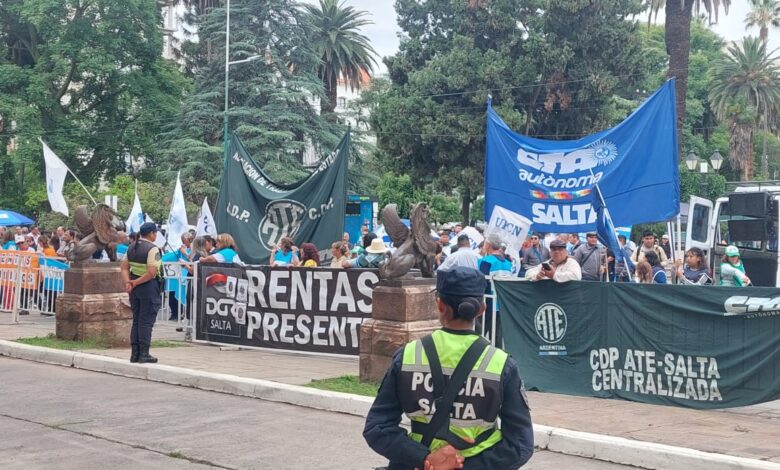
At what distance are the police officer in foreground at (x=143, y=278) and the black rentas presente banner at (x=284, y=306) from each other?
198 centimetres

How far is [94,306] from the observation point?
1388 centimetres

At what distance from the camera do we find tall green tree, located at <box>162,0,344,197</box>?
42.0 meters

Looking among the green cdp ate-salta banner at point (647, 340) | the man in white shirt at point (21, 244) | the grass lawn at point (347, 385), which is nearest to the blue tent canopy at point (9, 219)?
the man in white shirt at point (21, 244)

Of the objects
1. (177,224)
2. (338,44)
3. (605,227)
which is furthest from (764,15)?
(605,227)

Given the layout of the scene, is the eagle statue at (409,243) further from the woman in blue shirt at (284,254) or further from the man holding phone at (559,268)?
the woman in blue shirt at (284,254)

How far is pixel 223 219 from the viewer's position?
15.3 meters

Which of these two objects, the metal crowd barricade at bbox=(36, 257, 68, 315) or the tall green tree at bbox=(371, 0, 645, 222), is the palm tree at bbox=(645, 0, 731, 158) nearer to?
the tall green tree at bbox=(371, 0, 645, 222)

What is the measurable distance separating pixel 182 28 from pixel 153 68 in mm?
8232

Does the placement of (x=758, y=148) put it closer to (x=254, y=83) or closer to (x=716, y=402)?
(x=254, y=83)

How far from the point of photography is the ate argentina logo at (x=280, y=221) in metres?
14.3

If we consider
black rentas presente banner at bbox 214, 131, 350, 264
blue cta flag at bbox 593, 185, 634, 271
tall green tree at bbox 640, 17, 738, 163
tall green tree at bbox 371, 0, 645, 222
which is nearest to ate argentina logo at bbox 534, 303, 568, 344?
blue cta flag at bbox 593, 185, 634, 271

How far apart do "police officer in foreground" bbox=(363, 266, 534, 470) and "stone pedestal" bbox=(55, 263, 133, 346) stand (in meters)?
11.2

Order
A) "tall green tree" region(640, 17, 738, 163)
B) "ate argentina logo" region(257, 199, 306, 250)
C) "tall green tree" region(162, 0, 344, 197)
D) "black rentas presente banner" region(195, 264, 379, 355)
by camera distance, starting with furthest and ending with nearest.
A: "tall green tree" region(640, 17, 738, 163) → "tall green tree" region(162, 0, 344, 197) → "ate argentina logo" region(257, 199, 306, 250) → "black rentas presente banner" region(195, 264, 379, 355)

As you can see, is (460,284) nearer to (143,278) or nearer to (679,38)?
(143,278)
